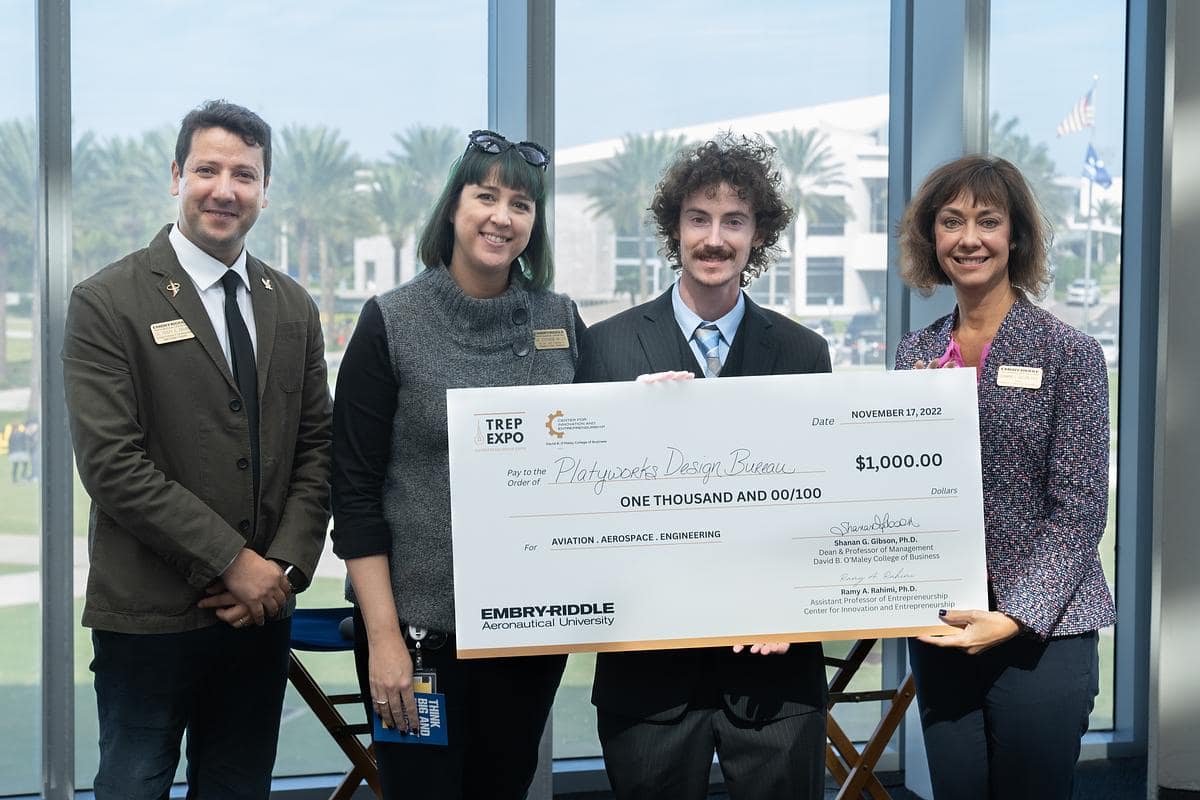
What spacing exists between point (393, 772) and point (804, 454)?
0.95 meters

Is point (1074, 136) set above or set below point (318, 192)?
above

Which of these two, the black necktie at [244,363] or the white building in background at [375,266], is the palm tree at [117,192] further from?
the black necktie at [244,363]

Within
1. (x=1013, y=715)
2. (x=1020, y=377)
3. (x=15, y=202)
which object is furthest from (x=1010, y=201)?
(x=15, y=202)

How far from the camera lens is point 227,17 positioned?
329 cm

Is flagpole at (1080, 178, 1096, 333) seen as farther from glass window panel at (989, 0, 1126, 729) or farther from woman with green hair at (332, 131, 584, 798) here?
woman with green hair at (332, 131, 584, 798)

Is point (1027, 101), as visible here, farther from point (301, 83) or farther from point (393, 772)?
point (393, 772)

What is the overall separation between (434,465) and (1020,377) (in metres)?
1.08

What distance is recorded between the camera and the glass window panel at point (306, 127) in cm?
323

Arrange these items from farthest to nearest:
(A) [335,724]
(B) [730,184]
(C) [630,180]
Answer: (C) [630,180], (A) [335,724], (B) [730,184]

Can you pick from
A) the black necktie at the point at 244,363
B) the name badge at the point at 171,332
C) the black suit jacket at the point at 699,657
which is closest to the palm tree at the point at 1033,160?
the black suit jacket at the point at 699,657

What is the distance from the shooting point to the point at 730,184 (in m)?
1.97

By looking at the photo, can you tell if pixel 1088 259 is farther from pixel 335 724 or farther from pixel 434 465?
pixel 335 724

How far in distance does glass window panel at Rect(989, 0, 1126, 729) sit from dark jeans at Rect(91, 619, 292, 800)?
2871 mm

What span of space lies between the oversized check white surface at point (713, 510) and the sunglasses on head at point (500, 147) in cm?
47
